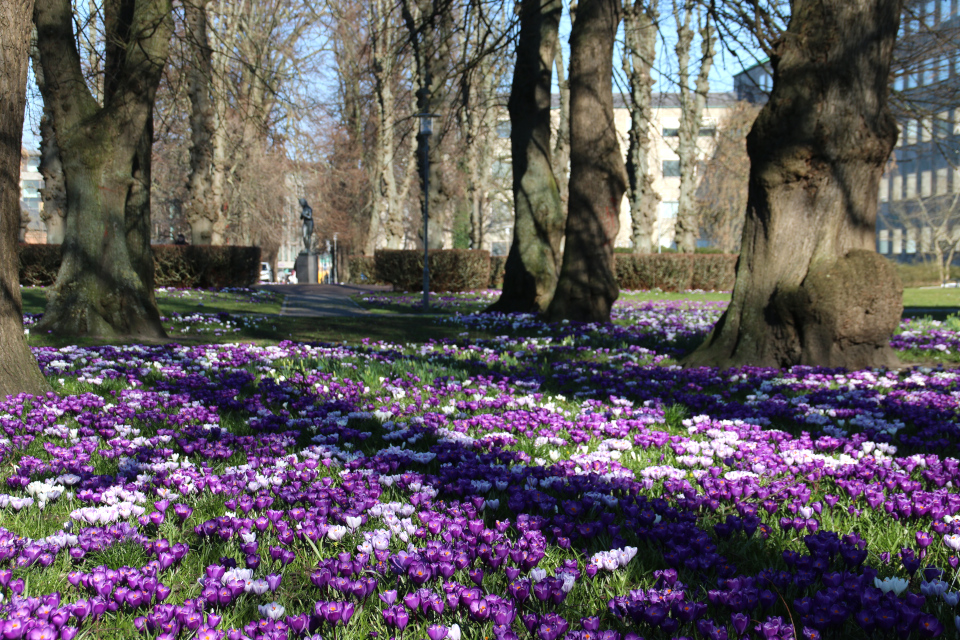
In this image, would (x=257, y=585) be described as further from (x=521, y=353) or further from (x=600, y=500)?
(x=521, y=353)

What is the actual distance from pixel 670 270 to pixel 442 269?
28.6ft

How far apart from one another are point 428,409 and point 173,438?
1.65m

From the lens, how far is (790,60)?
6.52m

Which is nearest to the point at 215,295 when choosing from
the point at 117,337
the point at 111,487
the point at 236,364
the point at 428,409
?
the point at 117,337

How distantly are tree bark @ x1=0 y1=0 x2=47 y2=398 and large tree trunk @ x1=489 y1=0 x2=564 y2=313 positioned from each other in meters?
8.95

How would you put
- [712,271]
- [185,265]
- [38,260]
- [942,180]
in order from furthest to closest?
[942,180] → [712,271] → [185,265] → [38,260]

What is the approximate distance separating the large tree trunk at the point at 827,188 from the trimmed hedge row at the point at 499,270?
1645 cm

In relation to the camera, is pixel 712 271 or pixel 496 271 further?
pixel 712 271

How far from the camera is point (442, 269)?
899 inches

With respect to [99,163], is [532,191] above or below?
above

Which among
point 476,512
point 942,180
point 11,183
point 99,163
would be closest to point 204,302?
point 99,163

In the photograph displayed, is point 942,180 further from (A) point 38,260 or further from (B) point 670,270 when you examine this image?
(A) point 38,260

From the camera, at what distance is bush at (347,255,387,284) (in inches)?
1236

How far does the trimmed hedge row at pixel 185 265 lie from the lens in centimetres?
2023
